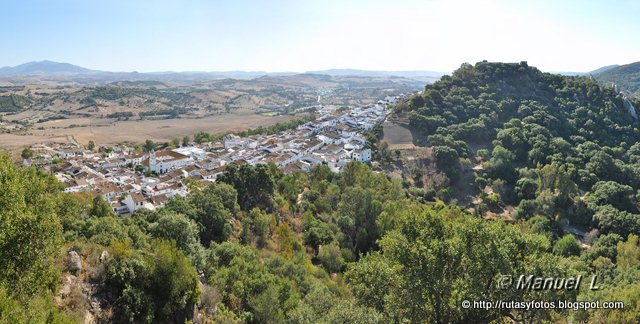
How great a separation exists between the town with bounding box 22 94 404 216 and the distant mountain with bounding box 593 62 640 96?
143 meters

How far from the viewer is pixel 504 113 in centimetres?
7950

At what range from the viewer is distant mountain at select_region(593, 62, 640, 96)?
171250mm

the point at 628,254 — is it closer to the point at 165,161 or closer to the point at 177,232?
the point at 177,232

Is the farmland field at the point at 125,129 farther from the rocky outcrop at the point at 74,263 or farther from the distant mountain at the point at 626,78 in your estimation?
the distant mountain at the point at 626,78

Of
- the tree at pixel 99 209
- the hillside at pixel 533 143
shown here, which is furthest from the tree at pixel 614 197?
the tree at pixel 99 209

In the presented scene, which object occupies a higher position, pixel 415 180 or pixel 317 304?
pixel 317 304

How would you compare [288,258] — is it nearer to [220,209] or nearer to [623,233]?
[220,209]

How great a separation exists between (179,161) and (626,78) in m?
202

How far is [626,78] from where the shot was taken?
183 m

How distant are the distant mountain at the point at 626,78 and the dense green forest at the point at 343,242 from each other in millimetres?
123379

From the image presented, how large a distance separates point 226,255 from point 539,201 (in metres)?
40.1

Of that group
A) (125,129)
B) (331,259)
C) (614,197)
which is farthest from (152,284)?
(125,129)

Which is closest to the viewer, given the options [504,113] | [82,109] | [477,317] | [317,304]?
[477,317]

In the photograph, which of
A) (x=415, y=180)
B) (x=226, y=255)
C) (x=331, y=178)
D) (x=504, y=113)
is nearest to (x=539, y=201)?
(x=415, y=180)
